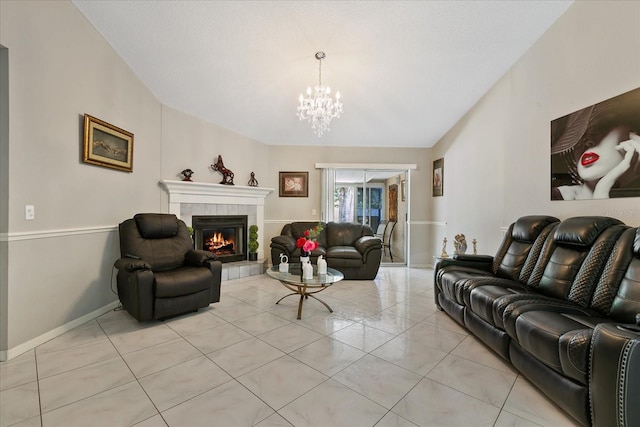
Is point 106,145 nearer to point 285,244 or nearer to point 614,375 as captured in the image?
point 285,244

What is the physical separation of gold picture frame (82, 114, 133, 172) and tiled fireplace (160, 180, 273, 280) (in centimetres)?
76

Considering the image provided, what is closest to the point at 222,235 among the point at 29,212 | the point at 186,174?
the point at 186,174

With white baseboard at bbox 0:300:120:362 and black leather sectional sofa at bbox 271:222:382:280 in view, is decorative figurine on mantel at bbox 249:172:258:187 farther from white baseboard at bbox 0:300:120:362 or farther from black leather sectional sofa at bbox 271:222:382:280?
white baseboard at bbox 0:300:120:362

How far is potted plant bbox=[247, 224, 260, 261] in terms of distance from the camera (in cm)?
520

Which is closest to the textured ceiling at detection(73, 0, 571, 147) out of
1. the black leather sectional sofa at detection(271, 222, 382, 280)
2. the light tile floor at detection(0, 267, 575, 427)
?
the black leather sectional sofa at detection(271, 222, 382, 280)

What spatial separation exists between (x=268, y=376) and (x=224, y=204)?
3.60 meters

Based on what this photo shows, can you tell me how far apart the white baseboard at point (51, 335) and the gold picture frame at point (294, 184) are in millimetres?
3532

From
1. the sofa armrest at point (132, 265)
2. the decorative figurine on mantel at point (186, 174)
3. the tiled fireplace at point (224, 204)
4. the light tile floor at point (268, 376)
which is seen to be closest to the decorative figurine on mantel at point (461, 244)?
the light tile floor at point (268, 376)

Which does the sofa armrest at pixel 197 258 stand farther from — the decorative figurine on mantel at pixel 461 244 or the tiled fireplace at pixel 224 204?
the decorative figurine on mantel at pixel 461 244

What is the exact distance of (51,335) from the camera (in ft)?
7.88

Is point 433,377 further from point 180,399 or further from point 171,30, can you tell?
point 171,30

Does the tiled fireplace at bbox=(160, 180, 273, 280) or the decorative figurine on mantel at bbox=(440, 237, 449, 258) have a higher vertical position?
the tiled fireplace at bbox=(160, 180, 273, 280)

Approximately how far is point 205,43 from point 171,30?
0.35m

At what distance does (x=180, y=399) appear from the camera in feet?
5.41
